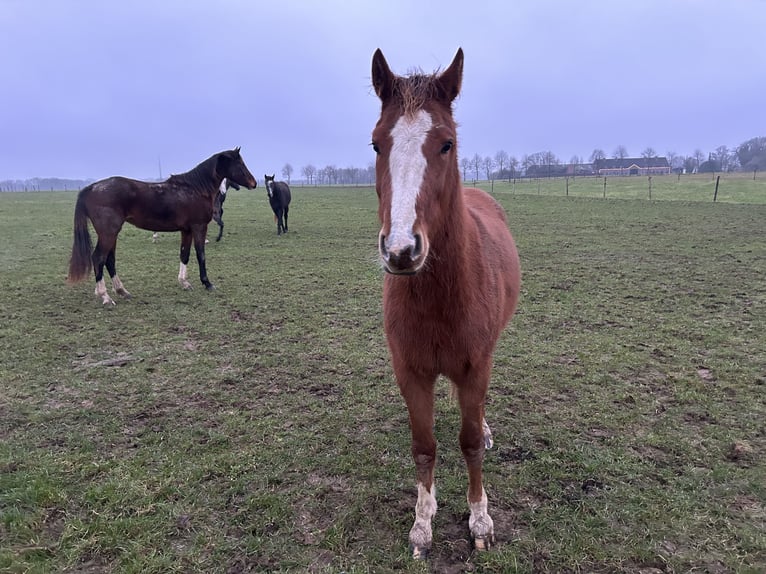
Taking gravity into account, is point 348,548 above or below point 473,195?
below

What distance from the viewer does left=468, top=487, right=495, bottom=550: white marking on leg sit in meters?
2.36

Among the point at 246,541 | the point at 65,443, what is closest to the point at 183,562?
the point at 246,541

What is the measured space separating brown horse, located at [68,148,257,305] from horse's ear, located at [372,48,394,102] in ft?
20.8

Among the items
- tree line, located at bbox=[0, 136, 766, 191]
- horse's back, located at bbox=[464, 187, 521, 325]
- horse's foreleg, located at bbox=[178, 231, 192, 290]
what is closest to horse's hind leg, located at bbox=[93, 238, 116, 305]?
horse's foreleg, located at bbox=[178, 231, 192, 290]

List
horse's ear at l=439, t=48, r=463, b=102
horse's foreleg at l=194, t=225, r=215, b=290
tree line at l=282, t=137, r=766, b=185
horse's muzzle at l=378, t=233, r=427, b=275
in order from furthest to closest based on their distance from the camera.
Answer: tree line at l=282, t=137, r=766, b=185 < horse's foreleg at l=194, t=225, r=215, b=290 < horse's ear at l=439, t=48, r=463, b=102 < horse's muzzle at l=378, t=233, r=427, b=275

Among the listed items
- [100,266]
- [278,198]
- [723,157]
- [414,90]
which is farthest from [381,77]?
[723,157]

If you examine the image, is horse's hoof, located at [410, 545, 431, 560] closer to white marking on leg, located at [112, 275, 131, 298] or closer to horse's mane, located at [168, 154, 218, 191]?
white marking on leg, located at [112, 275, 131, 298]

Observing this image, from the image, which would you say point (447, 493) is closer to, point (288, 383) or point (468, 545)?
point (468, 545)

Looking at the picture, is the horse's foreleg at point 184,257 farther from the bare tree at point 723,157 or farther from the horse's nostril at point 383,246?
the bare tree at point 723,157

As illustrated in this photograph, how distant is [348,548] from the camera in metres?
2.37

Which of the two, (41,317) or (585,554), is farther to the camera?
(41,317)

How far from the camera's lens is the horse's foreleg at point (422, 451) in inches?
93.3

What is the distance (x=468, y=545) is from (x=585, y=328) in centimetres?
381

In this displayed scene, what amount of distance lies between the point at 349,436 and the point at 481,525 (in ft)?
4.27
